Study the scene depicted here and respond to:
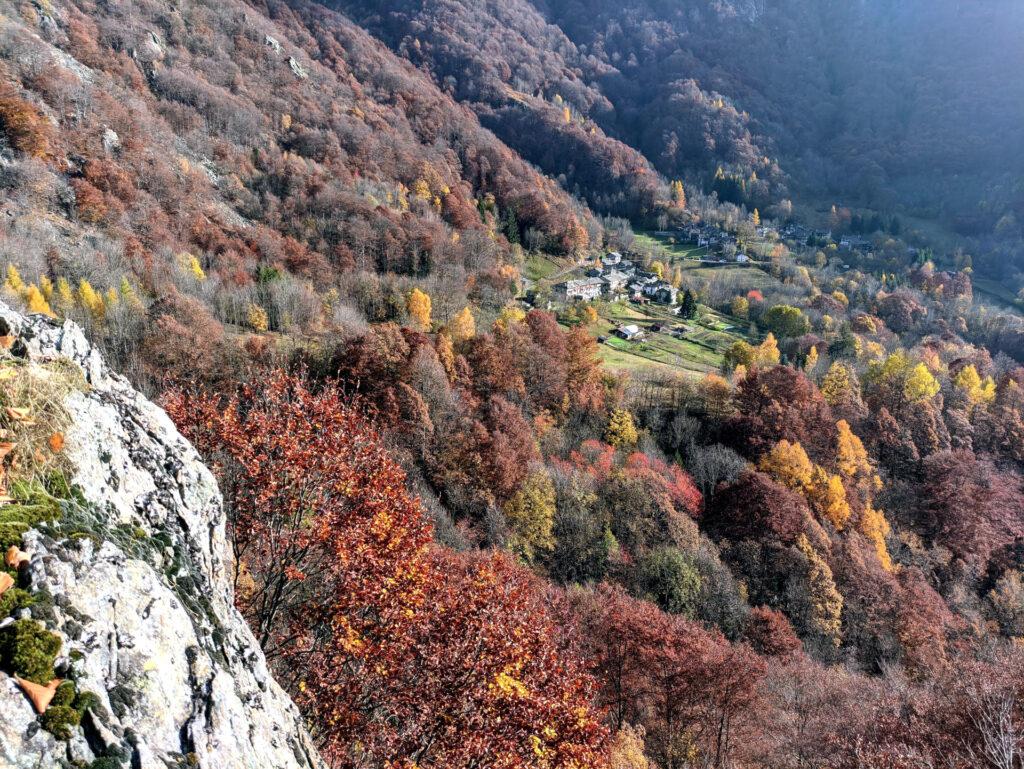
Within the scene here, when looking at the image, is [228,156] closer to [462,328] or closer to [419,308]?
[419,308]

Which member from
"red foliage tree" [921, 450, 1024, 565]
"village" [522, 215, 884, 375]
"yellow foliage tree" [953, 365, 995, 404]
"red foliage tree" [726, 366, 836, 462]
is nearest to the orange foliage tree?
"red foliage tree" [726, 366, 836, 462]

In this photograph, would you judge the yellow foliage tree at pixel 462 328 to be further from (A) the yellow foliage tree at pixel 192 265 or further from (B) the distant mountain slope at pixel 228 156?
(A) the yellow foliage tree at pixel 192 265

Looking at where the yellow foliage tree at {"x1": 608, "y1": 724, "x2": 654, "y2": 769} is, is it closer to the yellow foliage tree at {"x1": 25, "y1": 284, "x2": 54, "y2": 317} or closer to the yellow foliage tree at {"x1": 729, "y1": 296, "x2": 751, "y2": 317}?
the yellow foliage tree at {"x1": 25, "y1": 284, "x2": 54, "y2": 317}

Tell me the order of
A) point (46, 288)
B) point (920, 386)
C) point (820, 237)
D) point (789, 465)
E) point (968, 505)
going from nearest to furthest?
point (789, 465), point (46, 288), point (968, 505), point (920, 386), point (820, 237)

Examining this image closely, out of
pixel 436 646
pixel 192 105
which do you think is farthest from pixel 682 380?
pixel 192 105

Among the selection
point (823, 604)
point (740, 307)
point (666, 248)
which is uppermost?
point (666, 248)

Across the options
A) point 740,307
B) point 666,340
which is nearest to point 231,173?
point 666,340

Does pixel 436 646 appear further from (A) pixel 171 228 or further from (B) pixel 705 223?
(B) pixel 705 223
